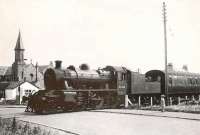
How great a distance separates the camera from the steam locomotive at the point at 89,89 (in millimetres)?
21234

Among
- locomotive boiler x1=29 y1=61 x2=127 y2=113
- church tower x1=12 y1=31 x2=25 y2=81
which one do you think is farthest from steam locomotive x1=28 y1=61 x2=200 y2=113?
church tower x1=12 y1=31 x2=25 y2=81

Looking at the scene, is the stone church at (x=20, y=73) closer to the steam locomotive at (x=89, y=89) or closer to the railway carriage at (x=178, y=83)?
the railway carriage at (x=178, y=83)

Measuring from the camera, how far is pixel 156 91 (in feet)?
99.8

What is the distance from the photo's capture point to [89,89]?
2350 cm

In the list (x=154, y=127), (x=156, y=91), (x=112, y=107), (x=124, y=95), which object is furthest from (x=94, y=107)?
(x=154, y=127)

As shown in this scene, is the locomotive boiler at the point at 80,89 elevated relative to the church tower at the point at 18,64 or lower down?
lower down

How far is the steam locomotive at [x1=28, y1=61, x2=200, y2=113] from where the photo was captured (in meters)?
21.2

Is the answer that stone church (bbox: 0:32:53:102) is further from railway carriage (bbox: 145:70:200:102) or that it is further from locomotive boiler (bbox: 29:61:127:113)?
locomotive boiler (bbox: 29:61:127:113)

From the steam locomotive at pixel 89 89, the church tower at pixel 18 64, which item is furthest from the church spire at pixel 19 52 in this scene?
the steam locomotive at pixel 89 89

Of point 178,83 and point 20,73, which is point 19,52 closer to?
point 20,73

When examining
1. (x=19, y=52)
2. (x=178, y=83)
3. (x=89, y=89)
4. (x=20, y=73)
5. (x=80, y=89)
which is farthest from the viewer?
(x=19, y=52)

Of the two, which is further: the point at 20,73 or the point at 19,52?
the point at 19,52

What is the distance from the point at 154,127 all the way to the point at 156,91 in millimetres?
17651

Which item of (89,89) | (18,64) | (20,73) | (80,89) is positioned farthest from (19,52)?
(80,89)
